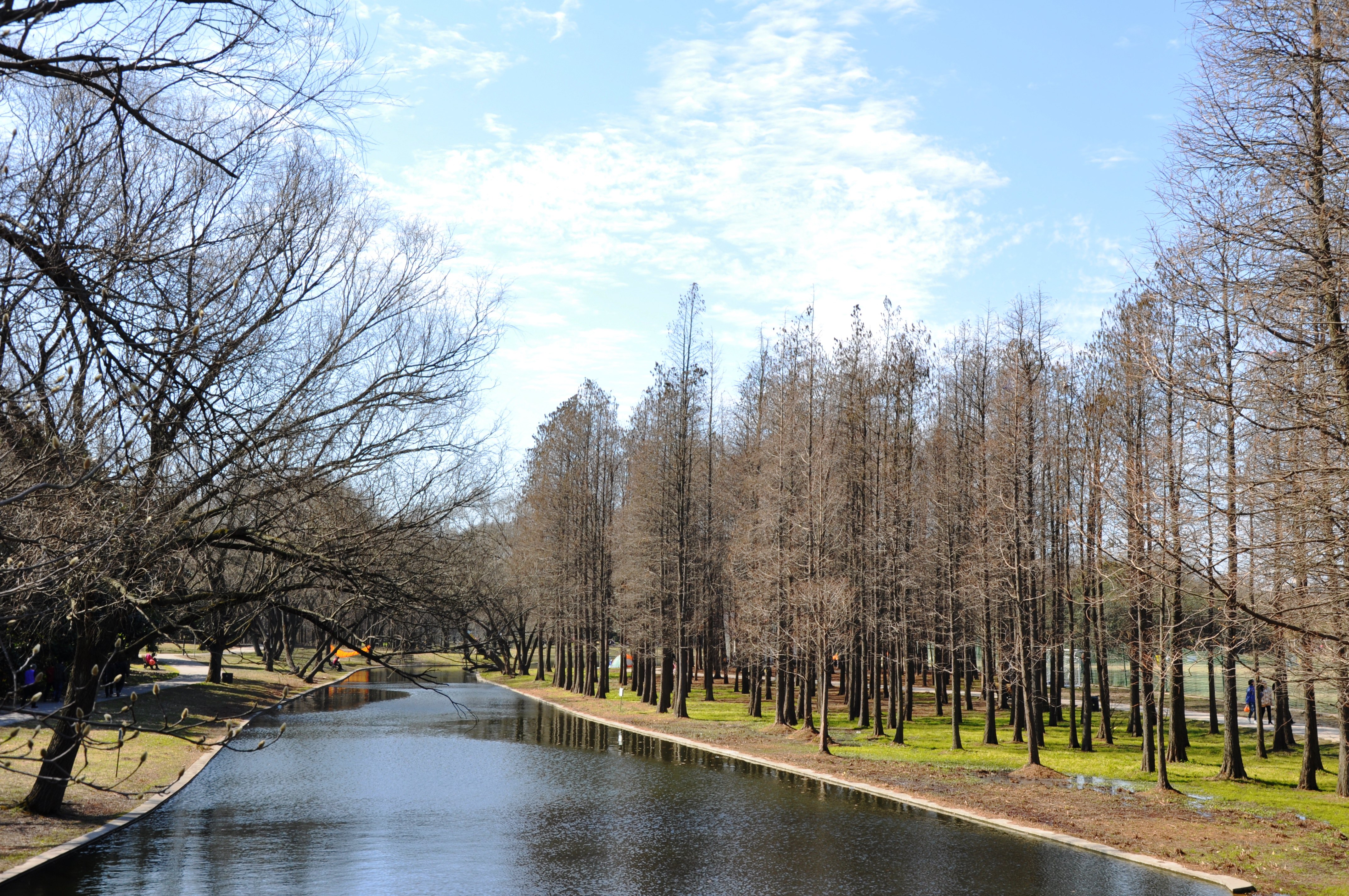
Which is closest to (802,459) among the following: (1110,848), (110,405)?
(1110,848)

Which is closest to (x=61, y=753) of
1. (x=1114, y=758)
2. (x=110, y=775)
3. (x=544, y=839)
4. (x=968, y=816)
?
(x=544, y=839)

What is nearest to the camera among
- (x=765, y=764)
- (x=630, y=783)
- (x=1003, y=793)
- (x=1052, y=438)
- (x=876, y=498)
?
(x=1003, y=793)

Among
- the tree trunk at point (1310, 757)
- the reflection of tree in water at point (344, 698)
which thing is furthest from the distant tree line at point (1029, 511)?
the reflection of tree in water at point (344, 698)

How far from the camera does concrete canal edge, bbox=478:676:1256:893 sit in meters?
14.4

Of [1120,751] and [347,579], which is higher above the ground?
[347,579]

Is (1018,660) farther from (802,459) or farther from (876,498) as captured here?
(802,459)

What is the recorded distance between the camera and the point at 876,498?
3206cm

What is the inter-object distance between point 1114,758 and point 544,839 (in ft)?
62.3

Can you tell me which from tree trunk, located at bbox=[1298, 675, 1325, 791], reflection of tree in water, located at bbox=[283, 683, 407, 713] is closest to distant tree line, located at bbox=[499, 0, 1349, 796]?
tree trunk, located at bbox=[1298, 675, 1325, 791]

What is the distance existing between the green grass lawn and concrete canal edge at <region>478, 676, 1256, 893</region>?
8.89 ft

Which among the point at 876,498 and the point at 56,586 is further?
the point at 876,498

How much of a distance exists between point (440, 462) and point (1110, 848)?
13.8m

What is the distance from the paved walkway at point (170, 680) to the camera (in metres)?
23.7

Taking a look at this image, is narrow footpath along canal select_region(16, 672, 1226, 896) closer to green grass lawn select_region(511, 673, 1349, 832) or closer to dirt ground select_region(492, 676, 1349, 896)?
dirt ground select_region(492, 676, 1349, 896)
